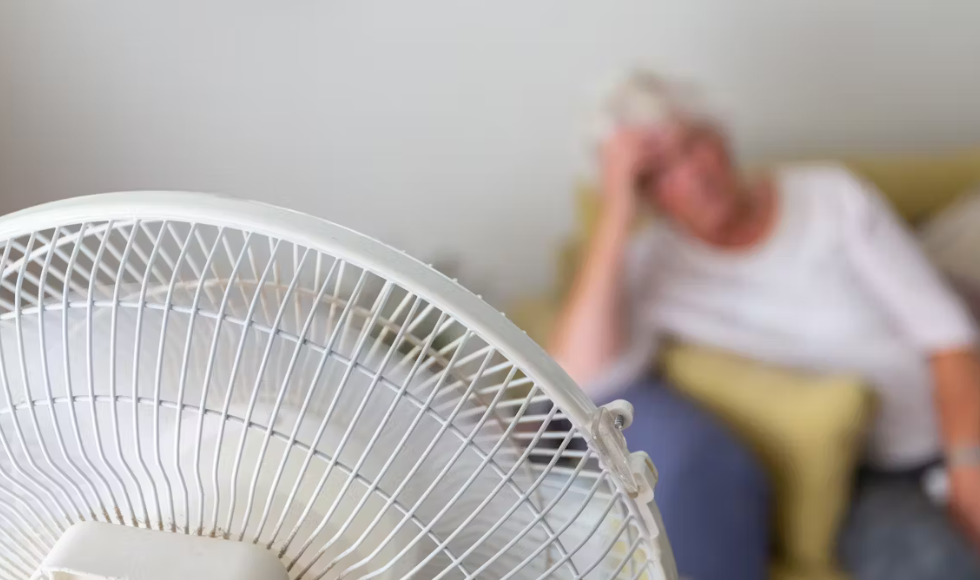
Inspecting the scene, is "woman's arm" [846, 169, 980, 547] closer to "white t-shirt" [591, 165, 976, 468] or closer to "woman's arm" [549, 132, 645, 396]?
"white t-shirt" [591, 165, 976, 468]

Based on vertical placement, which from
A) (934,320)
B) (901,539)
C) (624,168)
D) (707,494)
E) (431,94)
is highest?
(431,94)

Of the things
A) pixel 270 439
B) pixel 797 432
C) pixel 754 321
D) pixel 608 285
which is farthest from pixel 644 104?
pixel 270 439

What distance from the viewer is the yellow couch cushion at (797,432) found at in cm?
103

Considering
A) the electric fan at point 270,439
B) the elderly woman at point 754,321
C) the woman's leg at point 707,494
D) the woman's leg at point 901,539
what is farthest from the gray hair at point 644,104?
the electric fan at point 270,439

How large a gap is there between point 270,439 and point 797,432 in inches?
33.3

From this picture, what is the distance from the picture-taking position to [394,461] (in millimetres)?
407

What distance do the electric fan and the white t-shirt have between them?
82cm

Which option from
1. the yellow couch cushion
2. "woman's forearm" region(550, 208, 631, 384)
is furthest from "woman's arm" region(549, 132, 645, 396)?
the yellow couch cushion

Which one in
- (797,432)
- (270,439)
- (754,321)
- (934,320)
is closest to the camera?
(270,439)

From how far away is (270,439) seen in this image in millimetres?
415

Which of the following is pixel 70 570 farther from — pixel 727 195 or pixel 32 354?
pixel 727 195

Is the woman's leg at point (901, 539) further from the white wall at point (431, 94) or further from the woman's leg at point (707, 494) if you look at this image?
the white wall at point (431, 94)

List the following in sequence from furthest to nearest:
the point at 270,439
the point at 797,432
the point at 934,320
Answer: the point at 934,320 < the point at 797,432 < the point at 270,439

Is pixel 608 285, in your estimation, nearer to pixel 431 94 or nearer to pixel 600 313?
pixel 600 313
